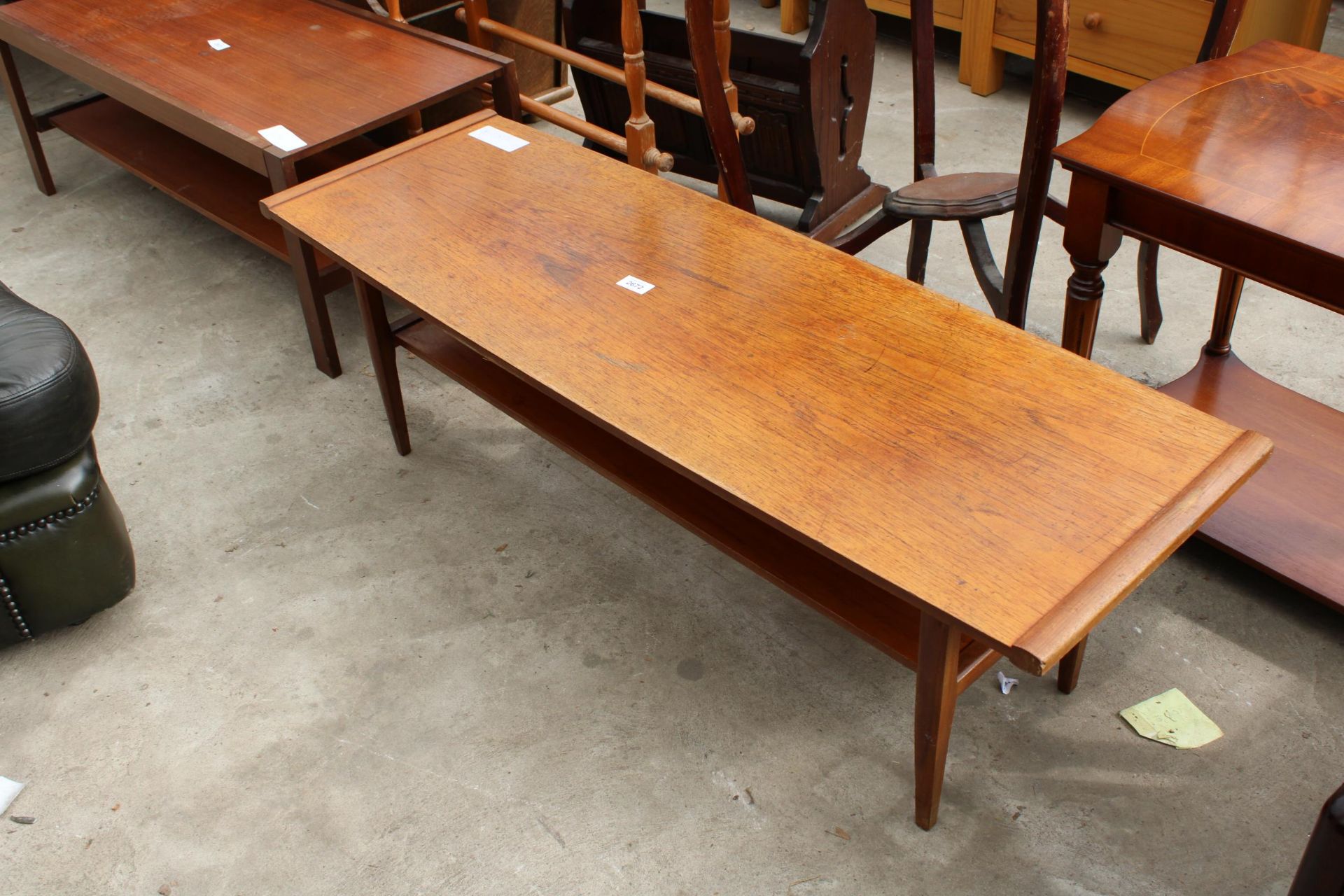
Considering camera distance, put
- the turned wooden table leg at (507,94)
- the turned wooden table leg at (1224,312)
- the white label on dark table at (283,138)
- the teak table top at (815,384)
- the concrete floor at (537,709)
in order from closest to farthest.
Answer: the teak table top at (815,384) < the concrete floor at (537,709) < the turned wooden table leg at (1224,312) < the white label on dark table at (283,138) < the turned wooden table leg at (507,94)

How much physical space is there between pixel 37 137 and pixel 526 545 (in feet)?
7.13

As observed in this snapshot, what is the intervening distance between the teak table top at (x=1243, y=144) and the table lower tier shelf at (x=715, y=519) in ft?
2.26

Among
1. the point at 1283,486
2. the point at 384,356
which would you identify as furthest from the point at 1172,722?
the point at 384,356

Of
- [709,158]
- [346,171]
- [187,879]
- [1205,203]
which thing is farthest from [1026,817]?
[709,158]

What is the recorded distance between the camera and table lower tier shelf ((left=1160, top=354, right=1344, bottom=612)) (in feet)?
6.39

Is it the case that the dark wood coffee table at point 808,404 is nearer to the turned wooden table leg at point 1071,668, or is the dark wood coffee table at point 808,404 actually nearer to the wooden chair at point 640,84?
the turned wooden table leg at point 1071,668

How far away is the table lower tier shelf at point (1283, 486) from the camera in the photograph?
1.95m

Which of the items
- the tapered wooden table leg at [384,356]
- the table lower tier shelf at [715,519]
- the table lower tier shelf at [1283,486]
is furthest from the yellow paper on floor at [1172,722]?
the tapered wooden table leg at [384,356]

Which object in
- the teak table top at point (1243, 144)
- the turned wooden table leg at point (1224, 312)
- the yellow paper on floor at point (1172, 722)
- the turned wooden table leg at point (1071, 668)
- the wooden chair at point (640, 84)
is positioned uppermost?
the teak table top at point (1243, 144)

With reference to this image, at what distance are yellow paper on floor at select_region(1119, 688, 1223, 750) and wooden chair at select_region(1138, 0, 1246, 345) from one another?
2.41 ft

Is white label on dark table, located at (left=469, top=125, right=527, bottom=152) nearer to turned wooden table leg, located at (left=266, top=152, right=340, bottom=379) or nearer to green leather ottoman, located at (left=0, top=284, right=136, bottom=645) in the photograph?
turned wooden table leg, located at (left=266, top=152, right=340, bottom=379)

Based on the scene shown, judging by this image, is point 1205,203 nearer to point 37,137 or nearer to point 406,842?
point 406,842

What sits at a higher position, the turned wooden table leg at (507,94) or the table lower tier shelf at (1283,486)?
the turned wooden table leg at (507,94)

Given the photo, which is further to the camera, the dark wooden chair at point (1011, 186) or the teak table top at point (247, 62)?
the teak table top at point (247, 62)
